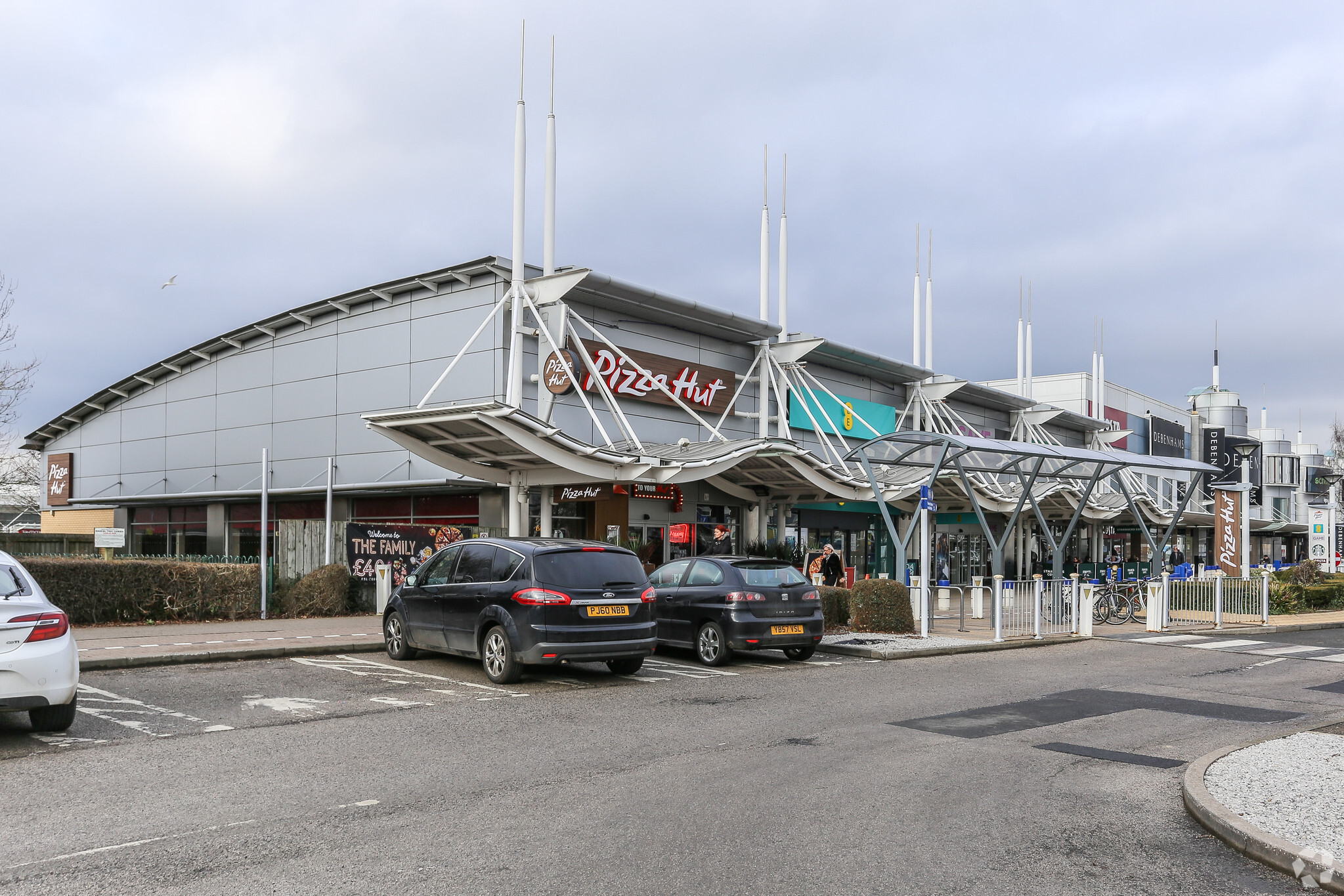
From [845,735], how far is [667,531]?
1917cm

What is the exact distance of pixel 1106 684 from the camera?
12844 mm

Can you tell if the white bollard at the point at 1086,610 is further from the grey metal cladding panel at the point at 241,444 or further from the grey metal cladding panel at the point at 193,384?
the grey metal cladding panel at the point at 193,384

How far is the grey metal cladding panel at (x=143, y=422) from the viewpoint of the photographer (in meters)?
36.9

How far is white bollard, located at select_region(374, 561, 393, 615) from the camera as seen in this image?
20.7m

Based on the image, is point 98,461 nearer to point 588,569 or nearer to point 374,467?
point 374,467

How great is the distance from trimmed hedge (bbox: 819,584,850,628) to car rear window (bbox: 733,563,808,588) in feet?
13.6

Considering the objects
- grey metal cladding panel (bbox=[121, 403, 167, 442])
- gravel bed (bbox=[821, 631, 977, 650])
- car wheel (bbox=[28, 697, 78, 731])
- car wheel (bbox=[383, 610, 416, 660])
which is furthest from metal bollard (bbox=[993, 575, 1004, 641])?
grey metal cladding panel (bbox=[121, 403, 167, 442])

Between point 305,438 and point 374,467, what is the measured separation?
3.40 meters

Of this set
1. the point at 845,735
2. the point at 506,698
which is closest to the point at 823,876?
the point at 845,735

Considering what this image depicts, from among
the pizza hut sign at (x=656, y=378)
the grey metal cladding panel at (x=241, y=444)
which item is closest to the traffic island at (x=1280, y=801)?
the pizza hut sign at (x=656, y=378)

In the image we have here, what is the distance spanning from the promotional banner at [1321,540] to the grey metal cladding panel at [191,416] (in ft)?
114

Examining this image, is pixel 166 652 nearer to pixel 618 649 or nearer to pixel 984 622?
pixel 618 649

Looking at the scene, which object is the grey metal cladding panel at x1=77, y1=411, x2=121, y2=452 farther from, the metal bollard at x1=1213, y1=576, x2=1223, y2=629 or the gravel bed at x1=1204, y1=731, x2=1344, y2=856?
the gravel bed at x1=1204, y1=731, x2=1344, y2=856

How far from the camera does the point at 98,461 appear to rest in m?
39.7
